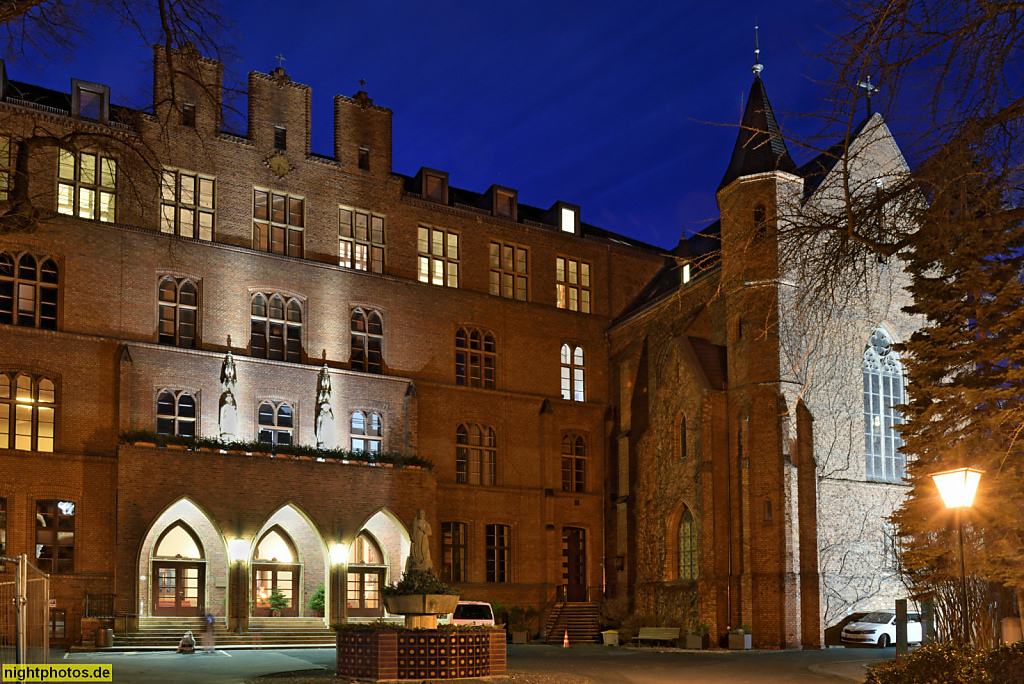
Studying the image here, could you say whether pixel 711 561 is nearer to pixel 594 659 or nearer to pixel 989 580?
pixel 594 659

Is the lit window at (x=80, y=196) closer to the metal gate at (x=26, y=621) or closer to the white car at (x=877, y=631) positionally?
the metal gate at (x=26, y=621)

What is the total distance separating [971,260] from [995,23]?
10.6 meters

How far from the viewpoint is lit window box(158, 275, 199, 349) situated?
3438 centimetres

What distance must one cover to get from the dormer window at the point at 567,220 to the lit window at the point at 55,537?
22154mm

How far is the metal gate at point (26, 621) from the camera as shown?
11.4m

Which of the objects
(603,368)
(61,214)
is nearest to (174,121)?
(61,214)

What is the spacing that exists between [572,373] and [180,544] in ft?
55.5

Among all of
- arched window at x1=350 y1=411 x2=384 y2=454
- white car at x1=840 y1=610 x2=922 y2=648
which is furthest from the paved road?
arched window at x1=350 y1=411 x2=384 y2=454

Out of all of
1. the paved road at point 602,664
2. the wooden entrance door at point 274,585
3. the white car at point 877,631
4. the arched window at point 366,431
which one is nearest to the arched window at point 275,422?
the arched window at point 366,431

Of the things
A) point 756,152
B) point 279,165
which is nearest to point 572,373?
point 756,152

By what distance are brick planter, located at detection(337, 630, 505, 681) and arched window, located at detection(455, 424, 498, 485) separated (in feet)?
68.2

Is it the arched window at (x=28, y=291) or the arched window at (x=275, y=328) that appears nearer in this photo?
the arched window at (x=28, y=291)

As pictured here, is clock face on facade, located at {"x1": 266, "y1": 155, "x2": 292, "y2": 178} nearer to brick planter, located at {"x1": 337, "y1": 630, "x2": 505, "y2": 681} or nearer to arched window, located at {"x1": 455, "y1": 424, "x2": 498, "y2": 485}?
arched window, located at {"x1": 455, "y1": 424, "x2": 498, "y2": 485}

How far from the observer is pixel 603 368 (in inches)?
1694
